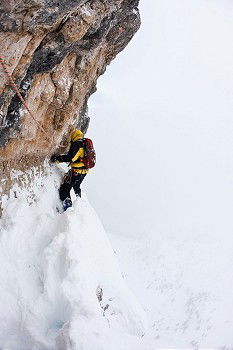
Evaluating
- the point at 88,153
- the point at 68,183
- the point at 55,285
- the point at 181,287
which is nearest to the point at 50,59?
the point at 88,153

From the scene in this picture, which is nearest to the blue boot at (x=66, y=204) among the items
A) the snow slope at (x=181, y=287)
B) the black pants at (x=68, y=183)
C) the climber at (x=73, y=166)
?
the climber at (x=73, y=166)

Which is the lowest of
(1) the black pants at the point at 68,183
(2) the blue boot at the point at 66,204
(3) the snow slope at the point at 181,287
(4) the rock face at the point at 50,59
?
(3) the snow slope at the point at 181,287

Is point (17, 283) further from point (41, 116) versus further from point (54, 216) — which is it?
point (41, 116)

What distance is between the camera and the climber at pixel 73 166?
8.16 metres

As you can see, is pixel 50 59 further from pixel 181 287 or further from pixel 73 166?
pixel 181 287

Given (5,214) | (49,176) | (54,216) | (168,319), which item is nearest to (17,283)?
(5,214)

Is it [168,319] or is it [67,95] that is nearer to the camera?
[67,95]

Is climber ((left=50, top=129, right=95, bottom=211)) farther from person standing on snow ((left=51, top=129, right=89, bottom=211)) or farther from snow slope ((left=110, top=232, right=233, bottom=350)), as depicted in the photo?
snow slope ((left=110, top=232, right=233, bottom=350))

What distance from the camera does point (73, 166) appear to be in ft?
27.7

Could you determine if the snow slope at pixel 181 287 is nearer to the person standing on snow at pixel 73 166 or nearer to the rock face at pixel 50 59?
the person standing on snow at pixel 73 166

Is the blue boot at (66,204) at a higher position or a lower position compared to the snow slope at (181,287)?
higher

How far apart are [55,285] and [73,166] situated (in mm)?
3295

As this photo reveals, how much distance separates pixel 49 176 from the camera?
8711 mm

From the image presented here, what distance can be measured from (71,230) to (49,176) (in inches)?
82.2
